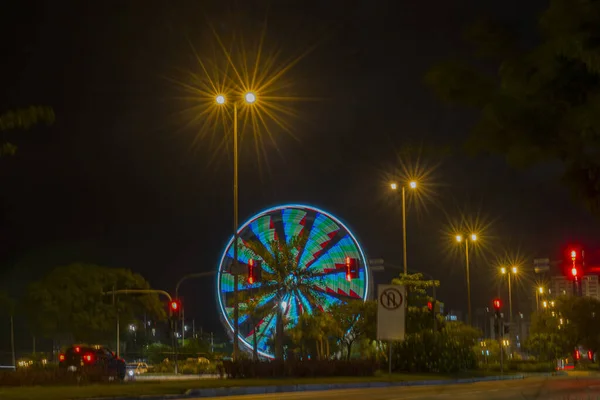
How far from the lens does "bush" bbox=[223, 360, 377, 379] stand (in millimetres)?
33156

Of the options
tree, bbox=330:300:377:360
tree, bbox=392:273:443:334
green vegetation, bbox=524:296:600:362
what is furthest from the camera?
green vegetation, bbox=524:296:600:362

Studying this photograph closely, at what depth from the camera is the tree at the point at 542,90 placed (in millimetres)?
7348

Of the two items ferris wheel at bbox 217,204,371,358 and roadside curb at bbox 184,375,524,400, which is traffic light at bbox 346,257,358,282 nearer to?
ferris wheel at bbox 217,204,371,358

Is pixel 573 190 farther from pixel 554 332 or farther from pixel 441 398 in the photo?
pixel 554 332

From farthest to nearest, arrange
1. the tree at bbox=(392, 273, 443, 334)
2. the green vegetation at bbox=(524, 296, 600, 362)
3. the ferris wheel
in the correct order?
the green vegetation at bbox=(524, 296, 600, 362)
the ferris wheel
the tree at bbox=(392, 273, 443, 334)

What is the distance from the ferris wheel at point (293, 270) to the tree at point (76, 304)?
981 inches

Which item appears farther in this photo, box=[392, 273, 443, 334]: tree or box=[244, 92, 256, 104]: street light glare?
→ box=[392, 273, 443, 334]: tree

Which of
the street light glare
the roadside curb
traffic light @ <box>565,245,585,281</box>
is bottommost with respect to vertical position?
the roadside curb

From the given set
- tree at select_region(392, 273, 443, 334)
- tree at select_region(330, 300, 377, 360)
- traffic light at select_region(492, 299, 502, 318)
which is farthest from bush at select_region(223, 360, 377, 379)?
traffic light at select_region(492, 299, 502, 318)

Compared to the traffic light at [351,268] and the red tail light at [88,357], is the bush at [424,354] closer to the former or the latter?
the traffic light at [351,268]

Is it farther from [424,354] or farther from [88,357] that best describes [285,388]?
[424,354]

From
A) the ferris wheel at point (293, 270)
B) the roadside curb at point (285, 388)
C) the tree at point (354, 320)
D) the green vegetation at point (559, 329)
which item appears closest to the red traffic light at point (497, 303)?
the tree at point (354, 320)

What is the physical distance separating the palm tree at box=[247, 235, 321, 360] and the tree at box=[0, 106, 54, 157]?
34076 millimetres

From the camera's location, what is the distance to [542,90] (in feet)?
24.8
